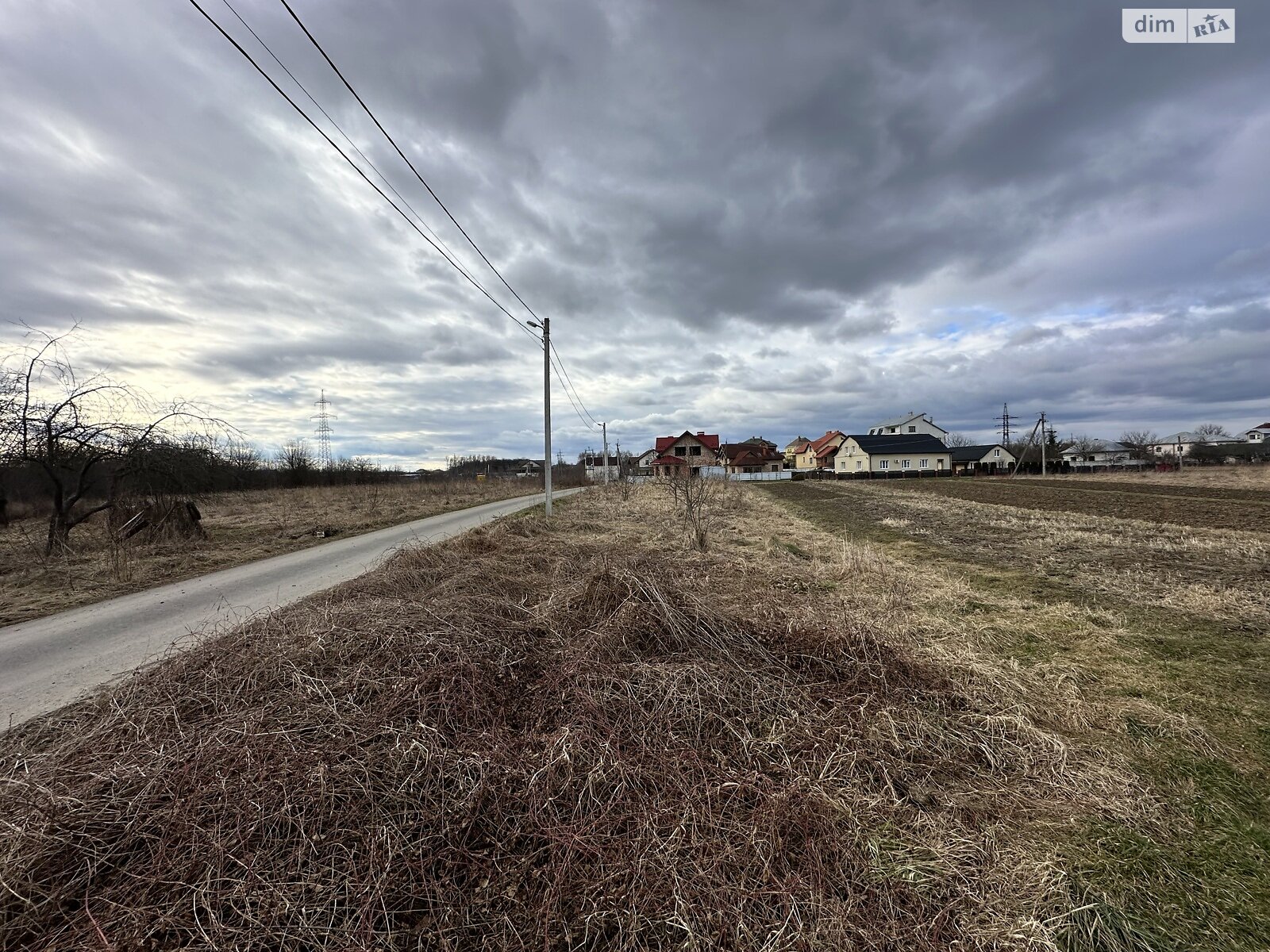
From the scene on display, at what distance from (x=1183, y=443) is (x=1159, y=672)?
13727 cm

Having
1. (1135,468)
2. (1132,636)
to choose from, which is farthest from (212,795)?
(1135,468)

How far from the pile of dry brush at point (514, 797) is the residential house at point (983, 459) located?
296 ft

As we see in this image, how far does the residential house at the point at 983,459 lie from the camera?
81.1m

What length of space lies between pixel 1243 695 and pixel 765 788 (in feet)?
15.7

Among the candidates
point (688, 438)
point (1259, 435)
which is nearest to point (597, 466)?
point (688, 438)

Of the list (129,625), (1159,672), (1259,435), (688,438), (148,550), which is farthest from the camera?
(1259,435)

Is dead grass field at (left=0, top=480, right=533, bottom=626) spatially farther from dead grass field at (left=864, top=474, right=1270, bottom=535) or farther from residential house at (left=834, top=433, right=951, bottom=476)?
residential house at (left=834, top=433, right=951, bottom=476)

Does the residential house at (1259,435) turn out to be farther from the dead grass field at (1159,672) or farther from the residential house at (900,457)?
the dead grass field at (1159,672)

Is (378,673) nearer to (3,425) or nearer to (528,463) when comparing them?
(3,425)

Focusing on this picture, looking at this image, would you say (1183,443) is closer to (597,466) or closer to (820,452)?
(820,452)

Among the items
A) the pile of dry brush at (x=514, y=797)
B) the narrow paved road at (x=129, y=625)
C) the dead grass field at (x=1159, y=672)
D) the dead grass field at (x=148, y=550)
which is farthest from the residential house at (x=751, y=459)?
the pile of dry brush at (x=514, y=797)

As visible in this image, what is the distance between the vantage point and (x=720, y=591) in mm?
6809

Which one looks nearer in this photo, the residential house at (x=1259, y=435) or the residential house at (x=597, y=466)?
the residential house at (x=597, y=466)

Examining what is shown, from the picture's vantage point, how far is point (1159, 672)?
5016 mm
